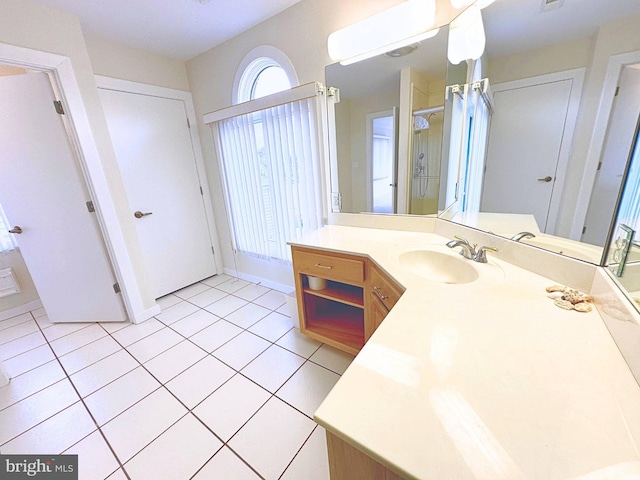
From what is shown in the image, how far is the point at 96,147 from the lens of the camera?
6.51ft

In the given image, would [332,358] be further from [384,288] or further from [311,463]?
[384,288]

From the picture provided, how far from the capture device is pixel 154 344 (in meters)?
2.01

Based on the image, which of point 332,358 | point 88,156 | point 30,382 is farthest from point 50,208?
point 332,358

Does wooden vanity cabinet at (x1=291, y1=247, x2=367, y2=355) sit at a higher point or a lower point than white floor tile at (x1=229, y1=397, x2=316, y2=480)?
higher

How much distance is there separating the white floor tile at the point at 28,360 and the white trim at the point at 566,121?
3262 mm

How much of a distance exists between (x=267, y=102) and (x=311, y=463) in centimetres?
237

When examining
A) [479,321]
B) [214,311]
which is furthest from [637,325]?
[214,311]

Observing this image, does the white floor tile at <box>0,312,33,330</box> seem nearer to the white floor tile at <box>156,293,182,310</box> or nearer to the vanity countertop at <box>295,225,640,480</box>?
the white floor tile at <box>156,293,182,310</box>

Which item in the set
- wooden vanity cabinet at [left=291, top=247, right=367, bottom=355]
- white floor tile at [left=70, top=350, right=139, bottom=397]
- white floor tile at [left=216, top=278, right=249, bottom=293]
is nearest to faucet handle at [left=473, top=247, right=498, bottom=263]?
wooden vanity cabinet at [left=291, top=247, right=367, bottom=355]

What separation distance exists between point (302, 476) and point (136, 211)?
258 centimetres

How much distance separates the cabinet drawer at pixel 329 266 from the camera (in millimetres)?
1424

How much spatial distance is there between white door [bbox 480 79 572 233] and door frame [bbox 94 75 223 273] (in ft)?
9.18

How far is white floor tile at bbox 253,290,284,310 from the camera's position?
2.46m

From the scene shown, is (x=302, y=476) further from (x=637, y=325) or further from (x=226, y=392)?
(x=637, y=325)
